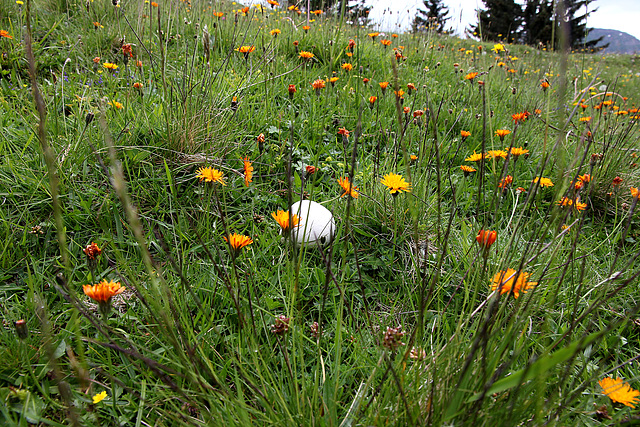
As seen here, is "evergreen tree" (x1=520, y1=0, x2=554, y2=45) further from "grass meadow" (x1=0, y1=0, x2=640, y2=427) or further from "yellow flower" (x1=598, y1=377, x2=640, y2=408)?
"yellow flower" (x1=598, y1=377, x2=640, y2=408)

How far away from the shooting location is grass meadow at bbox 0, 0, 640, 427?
880mm

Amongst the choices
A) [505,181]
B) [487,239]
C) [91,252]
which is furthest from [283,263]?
[505,181]

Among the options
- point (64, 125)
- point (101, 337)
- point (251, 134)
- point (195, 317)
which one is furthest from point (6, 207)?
point (251, 134)

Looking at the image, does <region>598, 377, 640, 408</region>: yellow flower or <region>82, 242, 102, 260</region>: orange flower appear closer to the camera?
<region>598, 377, 640, 408</region>: yellow flower

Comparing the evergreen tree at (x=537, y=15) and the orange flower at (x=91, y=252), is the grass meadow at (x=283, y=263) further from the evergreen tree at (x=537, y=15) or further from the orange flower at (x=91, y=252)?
the evergreen tree at (x=537, y=15)

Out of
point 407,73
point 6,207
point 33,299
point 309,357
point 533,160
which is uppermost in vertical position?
point 407,73

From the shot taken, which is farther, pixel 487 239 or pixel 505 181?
pixel 505 181

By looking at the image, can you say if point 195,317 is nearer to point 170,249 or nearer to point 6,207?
point 170,249

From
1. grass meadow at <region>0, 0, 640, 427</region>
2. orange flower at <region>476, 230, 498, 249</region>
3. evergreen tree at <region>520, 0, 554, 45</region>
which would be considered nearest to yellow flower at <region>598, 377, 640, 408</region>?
grass meadow at <region>0, 0, 640, 427</region>

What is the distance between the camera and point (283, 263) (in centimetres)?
160

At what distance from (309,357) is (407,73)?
313cm

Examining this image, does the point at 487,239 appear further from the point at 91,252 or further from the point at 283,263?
the point at 91,252

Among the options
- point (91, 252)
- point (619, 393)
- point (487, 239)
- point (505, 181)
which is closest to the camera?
point (619, 393)

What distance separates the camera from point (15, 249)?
1516 mm
